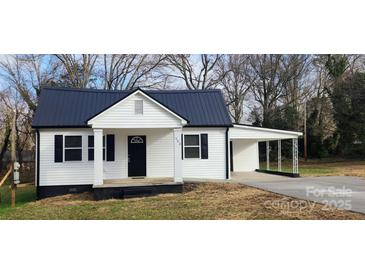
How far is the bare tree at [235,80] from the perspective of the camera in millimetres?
32656

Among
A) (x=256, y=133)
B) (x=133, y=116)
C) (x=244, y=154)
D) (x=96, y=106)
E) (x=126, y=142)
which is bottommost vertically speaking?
(x=244, y=154)

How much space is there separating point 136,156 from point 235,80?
67.9 ft

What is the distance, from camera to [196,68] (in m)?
34.0

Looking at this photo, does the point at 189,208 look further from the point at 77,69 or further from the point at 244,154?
the point at 77,69

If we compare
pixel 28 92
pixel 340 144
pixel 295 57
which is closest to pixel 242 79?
pixel 295 57

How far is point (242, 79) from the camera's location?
33219 millimetres

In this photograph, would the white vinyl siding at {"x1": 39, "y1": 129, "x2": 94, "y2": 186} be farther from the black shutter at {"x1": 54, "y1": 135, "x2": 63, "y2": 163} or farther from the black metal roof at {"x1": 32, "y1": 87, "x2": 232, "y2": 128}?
the black metal roof at {"x1": 32, "y1": 87, "x2": 232, "y2": 128}

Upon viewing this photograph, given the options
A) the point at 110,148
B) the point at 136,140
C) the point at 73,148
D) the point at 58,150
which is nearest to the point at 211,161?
the point at 136,140

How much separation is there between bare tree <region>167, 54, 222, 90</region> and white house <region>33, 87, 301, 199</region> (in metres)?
16.9

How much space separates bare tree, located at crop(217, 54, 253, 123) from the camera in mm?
32656

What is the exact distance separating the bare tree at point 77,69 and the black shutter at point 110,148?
16.6 meters

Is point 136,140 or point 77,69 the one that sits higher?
point 77,69

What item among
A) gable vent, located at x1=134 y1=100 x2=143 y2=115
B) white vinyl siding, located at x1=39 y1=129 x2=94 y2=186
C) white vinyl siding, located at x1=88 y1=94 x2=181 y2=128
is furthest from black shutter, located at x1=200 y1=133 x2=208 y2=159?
white vinyl siding, located at x1=39 y1=129 x2=94 y2=186

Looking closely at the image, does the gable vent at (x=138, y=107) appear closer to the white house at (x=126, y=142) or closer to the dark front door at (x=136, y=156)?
the white house at (x=126, y=142)
